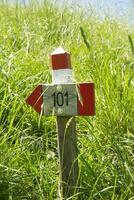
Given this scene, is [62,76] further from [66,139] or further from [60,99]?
[66,139]

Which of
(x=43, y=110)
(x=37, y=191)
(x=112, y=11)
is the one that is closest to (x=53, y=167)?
(x=37, y=191)

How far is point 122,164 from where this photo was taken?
6.71 ft

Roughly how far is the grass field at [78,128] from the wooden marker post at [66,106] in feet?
0.19

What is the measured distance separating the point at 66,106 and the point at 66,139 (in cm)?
14

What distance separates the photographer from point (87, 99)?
6.46ft

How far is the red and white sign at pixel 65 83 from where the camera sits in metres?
1.96

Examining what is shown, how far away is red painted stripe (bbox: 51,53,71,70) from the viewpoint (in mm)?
2008

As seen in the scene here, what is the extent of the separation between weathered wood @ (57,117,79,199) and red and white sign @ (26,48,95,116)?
0.06 m

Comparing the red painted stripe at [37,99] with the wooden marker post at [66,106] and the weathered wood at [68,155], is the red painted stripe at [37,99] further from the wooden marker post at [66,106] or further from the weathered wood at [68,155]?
the weathered wood at [68,155]

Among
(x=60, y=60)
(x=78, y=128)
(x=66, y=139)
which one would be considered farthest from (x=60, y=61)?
(x=78, y=128)

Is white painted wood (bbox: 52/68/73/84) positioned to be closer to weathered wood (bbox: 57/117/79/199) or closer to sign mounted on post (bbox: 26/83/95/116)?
sign mounted on post (bbox: 26/83/95/116)

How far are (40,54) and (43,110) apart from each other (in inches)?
54.0

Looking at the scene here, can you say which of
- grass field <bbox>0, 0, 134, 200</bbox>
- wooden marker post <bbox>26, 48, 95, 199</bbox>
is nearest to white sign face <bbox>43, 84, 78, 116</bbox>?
wooden marker post <bbox>26, 48, 95, 199</bbox>

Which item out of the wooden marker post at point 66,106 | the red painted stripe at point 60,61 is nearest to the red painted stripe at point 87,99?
the wooden marker post at point 66,106
